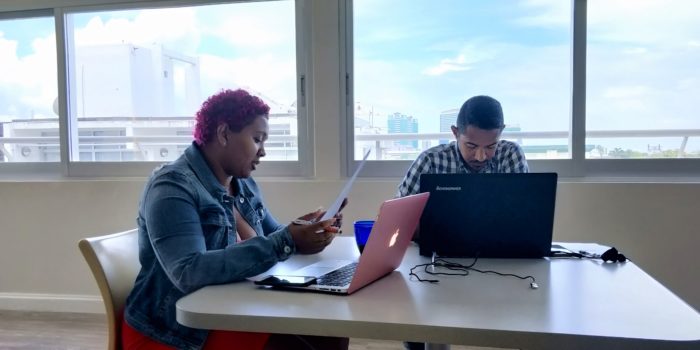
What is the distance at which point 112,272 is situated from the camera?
1288 millimetres

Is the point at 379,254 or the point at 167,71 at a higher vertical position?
the point at 167,71

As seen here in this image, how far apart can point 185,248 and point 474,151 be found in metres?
1.13

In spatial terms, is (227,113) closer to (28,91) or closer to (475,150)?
(475,150)

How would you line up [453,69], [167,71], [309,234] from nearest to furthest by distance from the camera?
[309,234], [453,69], [167,71]

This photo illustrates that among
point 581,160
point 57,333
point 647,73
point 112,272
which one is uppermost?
point 647,73

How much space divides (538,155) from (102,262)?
6.91 feet

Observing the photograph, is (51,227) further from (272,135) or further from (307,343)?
(307,343)

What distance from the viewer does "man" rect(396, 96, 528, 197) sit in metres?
1.78

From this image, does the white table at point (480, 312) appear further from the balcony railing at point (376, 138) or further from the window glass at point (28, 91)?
the window glass at point (28, 91)

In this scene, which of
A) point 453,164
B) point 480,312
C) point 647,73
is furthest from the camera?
point 647,73

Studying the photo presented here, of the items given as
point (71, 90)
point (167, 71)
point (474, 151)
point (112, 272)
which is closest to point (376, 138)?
point (474, 151)

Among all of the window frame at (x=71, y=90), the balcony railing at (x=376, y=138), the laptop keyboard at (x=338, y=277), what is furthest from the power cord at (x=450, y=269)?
the window frame at (x=71, y=90)

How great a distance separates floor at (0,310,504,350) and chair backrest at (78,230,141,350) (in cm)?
138

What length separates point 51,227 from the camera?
3.02 m
